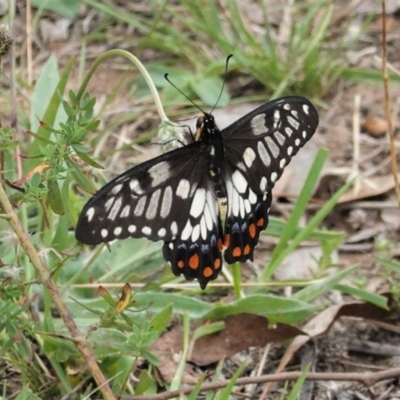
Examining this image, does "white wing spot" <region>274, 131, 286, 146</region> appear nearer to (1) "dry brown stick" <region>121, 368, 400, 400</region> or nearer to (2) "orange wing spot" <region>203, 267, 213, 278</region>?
(2) "orange wing spot" <region>203, 267, 213, 278</region>

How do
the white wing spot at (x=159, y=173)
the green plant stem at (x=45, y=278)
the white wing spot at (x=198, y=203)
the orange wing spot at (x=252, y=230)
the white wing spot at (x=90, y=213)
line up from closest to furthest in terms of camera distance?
1. the green plant stem at (x=45, y=278)
2. the white wing spot at (x=90, y=213)
3. the white wing spot at (x=159, y=173)
4. the white wing spot at (x=198, y=203)
5. the orange wing spot at (x=252, y=230)

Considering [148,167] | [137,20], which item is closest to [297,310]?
[148,167]

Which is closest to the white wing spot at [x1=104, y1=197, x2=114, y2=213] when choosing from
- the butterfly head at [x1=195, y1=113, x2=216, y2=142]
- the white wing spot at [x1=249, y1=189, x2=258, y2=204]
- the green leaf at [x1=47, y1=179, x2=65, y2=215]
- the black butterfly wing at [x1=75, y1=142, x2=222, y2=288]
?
the black butterfly wing at [x1=75, y1=142, x2=222, y2=288]

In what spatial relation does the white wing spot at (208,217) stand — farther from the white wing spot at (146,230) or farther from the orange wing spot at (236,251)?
the white wing spot at (146,230)

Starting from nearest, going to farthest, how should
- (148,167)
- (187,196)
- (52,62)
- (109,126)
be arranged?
(148,167), (187,196), (52,62), (109,126)

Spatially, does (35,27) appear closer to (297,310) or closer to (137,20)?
(137,20)

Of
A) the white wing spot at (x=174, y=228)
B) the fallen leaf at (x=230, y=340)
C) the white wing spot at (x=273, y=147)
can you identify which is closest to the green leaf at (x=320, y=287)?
the fallen leaf at (x=230, y=340)

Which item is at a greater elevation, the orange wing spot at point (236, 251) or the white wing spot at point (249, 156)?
the white wing spot at point (249, 156)
